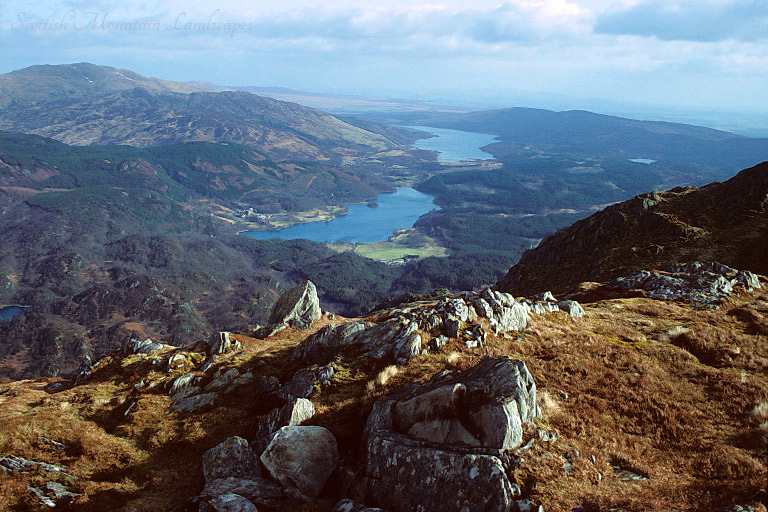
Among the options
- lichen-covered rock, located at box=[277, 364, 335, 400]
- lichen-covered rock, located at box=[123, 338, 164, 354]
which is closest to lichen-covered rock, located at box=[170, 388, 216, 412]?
lichen-covered rock, located at box=[277, 364, 335, 400]

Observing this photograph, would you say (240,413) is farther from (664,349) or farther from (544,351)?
(664,349)

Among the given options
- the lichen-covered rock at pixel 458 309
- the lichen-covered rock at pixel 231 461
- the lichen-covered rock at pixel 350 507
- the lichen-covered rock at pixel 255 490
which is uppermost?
the lichen-covered rock at pixel 458 309

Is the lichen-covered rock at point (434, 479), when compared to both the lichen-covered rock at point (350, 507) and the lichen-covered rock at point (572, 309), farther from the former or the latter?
the lichen-covered rock at point (572, 309)

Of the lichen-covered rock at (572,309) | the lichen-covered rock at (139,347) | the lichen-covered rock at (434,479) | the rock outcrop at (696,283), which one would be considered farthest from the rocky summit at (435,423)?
the rock outcrop at (696,283)

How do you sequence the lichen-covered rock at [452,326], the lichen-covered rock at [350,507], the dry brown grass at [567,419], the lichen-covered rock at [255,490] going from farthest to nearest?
1. the lichen-covered rock at [452,326]
2. the lichen-covered rock at [255,490]
3. the lichen-covered rock at [350,507]
4. the dry brown grass at [567,419]

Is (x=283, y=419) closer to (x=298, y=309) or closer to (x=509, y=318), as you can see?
(x=509, y=318)

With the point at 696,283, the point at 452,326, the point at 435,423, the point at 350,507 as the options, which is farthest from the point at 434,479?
the point at 696,283

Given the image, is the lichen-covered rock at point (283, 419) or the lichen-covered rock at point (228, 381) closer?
the lichen-covered rock at point (283, 419)
